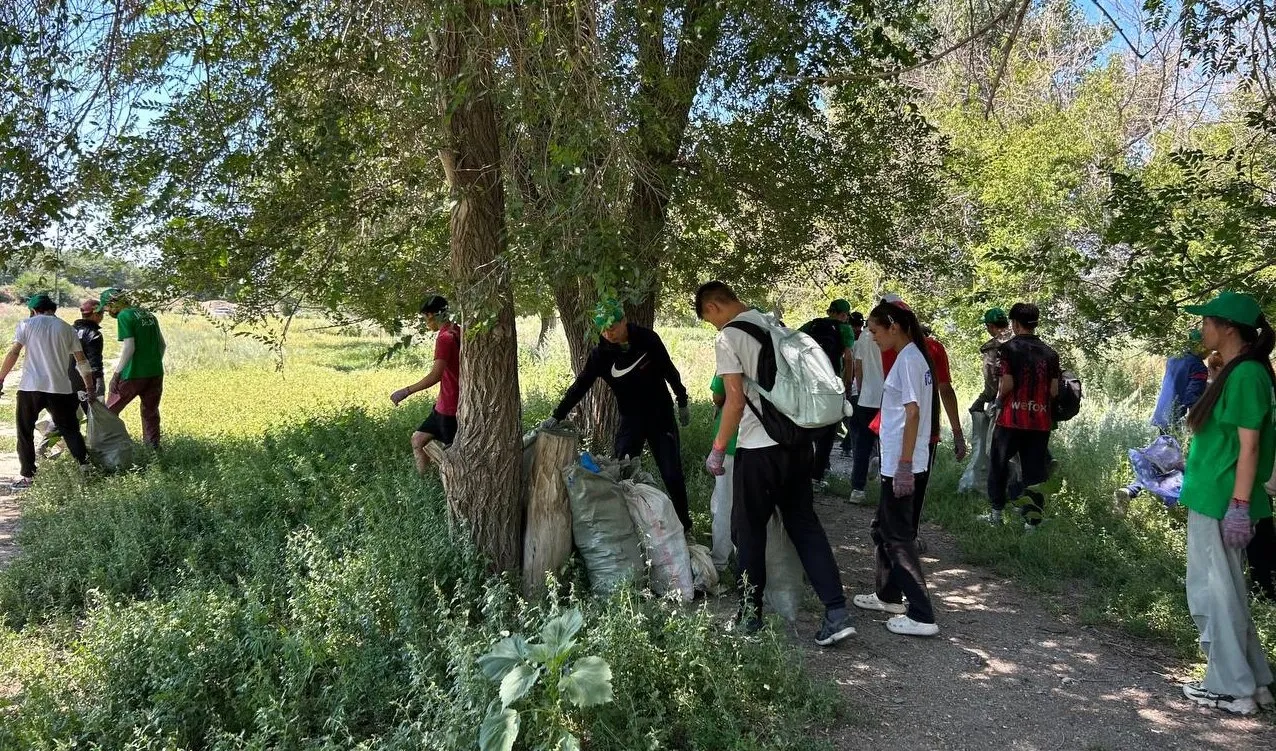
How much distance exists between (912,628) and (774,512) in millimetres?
1041

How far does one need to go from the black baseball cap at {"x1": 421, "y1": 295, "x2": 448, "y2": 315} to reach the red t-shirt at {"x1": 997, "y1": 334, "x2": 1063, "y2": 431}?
13.6 ft

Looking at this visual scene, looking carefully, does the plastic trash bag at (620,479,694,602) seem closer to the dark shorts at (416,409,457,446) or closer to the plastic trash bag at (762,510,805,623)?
the plastic trash bag at (762,510,805,623)

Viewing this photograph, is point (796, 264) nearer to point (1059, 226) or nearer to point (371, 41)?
point (371, 41)

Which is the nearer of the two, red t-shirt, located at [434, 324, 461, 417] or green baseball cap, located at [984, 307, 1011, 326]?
red t-shirt, located at [434, 324, 461, 417]

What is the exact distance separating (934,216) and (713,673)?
22.1ft

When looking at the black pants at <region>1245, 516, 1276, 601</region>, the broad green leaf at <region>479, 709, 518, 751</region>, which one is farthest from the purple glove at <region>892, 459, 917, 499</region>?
the broad green leaf at <region>479, 709, 518, 751</region>

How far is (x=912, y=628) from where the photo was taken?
4.96 metres

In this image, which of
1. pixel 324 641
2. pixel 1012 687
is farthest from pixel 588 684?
pixel 1012 687

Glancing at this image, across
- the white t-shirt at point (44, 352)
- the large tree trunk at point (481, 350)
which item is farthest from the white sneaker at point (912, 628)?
the white t-shirt at point (44, 352)

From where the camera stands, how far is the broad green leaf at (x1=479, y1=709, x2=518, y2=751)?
119 inches

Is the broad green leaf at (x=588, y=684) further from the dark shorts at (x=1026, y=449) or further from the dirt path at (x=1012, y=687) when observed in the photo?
the dark shorts at (x=1026, y=449)

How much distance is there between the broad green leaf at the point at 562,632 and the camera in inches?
129

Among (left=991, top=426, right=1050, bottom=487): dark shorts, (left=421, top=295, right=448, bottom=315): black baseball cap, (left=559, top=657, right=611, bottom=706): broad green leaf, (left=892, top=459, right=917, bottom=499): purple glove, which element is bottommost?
(left=559, top=657, right=611, bottom=706): broad green leaf

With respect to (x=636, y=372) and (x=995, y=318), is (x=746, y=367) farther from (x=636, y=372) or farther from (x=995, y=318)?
(x=995, y=318)
